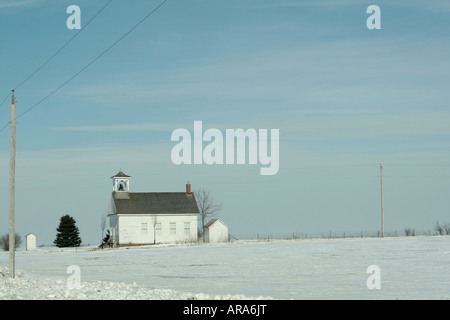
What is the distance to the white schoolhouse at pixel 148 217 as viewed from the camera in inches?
3054

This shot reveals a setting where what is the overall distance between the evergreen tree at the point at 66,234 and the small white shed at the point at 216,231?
59.7ft

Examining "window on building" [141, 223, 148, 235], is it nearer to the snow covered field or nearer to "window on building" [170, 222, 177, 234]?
"window on building" [170, 222, 177, 234]

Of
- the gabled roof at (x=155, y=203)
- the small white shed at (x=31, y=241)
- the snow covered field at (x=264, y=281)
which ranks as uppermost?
the gabled roof at (x=155, y=203)

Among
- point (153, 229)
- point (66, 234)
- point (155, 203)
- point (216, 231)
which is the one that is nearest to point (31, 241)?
point (66, 234)

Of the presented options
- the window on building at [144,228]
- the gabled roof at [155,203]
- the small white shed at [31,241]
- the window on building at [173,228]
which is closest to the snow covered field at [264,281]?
the window on building at [144,228]

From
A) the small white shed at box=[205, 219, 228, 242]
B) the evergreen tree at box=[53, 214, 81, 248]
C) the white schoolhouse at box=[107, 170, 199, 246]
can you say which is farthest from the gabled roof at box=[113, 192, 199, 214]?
the evergreen tree at box=[53, 214, 81, 248]

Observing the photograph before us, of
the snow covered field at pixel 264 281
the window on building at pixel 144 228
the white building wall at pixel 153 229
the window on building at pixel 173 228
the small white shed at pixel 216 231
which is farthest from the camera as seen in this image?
the window on building at pixel 173 228

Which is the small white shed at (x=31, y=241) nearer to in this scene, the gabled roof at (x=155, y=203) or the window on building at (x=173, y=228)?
the gabled roof at (x=155, y=203)

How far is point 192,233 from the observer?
3120 inches

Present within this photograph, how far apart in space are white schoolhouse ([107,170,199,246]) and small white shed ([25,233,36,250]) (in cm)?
950

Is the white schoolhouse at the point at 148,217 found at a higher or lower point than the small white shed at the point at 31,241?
higher

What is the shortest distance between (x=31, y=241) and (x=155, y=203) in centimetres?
1558

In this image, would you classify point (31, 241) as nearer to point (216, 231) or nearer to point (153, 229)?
point (153, 229)
